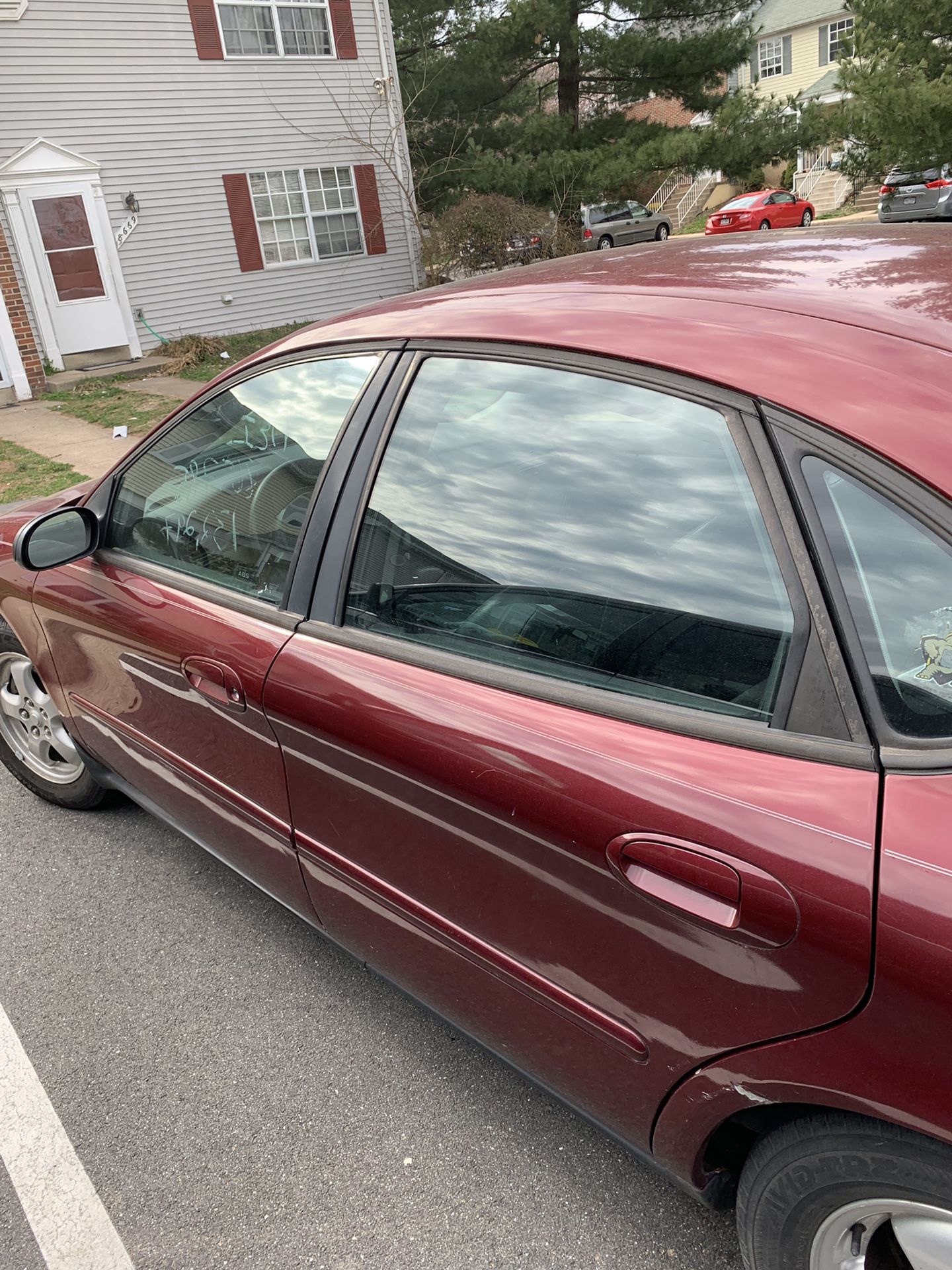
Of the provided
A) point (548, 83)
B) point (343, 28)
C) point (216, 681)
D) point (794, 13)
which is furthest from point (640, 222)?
point (216, 681)

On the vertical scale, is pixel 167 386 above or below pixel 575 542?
below

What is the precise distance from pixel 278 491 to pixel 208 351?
13004mm

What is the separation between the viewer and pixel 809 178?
113ft

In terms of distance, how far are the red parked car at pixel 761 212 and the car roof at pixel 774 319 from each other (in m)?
27.3

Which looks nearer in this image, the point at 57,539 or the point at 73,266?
the point at 57,539

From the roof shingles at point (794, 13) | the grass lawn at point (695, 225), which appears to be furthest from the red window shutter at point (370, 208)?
the roof shingles at point (794, 13)

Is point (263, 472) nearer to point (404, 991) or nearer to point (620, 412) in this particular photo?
point (620, 412)

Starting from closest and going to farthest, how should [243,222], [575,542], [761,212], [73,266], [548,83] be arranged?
[575,542] < [73,266] < [243,222] < [548,83] < [761,212]

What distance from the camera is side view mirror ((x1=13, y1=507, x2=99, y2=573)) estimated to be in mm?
2529

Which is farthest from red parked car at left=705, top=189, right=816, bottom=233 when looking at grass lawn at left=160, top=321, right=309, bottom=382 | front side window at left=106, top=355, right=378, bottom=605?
front side window at left=106, top=355, right=378, bottom=605

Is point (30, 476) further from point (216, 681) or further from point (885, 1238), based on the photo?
point (885, 1238)

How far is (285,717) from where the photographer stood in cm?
199

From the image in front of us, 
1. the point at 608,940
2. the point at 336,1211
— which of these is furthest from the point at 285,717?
the point at 336,1211

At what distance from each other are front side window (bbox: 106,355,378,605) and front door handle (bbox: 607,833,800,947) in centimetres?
108
